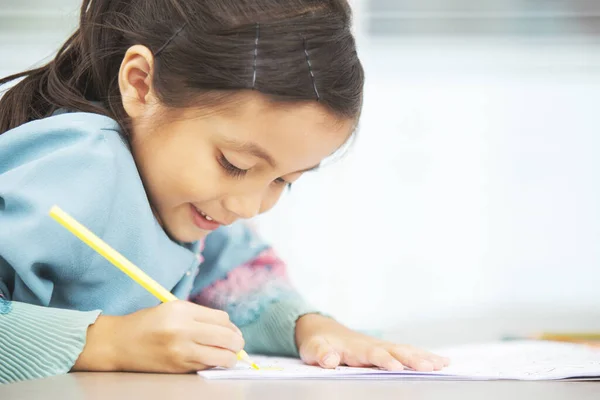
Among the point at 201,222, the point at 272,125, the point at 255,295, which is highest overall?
Result: the point at 272,125

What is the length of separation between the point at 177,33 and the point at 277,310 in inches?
14.9

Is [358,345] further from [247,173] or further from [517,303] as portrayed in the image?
[517,303]

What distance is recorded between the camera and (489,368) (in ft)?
2.48

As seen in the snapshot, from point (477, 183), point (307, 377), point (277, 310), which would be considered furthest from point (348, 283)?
point (307, 377)

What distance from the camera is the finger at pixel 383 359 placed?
78 centimetres

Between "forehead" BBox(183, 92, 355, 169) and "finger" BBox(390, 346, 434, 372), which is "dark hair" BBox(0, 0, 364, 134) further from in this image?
"finger" BBox(390, 346, 434, 372)

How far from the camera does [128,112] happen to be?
0.91 meters

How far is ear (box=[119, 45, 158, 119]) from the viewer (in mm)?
888

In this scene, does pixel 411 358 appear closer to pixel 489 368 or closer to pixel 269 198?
pixel 489 368

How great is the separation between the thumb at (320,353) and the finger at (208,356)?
14 centimetres

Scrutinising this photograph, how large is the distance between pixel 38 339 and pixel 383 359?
1.09 feet

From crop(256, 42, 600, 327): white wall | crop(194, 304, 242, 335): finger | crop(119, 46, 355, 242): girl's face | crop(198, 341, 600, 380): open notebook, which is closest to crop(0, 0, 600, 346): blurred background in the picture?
crop(256, 42, 600, 327): white wall

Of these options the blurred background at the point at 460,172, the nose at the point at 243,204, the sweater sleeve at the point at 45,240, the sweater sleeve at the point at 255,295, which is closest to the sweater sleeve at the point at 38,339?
the sweater sleeve at the point at 45,240

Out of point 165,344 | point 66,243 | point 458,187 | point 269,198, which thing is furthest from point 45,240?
point 458,187
